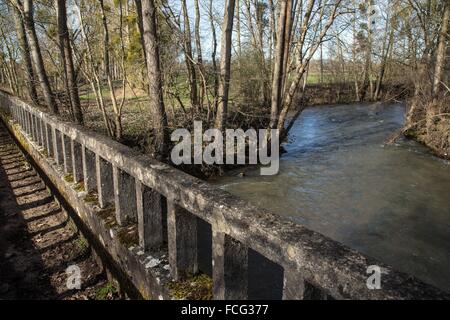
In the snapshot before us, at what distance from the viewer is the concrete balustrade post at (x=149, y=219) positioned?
308 centimetres

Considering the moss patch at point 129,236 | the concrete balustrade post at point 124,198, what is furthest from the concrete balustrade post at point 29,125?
the moss patch at point 129,236

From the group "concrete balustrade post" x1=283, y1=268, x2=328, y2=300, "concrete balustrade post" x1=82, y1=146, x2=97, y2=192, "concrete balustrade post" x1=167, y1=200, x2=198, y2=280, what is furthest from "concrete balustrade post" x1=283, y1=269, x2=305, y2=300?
"concrete balustrade post" x1=82, y1=146, x2=97, y2=192

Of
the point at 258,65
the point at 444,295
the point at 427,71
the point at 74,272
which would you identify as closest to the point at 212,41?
the point at 258,65

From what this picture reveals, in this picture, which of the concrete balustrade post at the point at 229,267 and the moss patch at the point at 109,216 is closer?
the concrete balustrade post at the point at 229,267

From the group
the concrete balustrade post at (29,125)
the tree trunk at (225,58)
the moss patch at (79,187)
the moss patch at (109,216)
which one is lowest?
the moss patch at (109,216)

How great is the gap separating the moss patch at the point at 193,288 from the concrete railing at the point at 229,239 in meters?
0.07

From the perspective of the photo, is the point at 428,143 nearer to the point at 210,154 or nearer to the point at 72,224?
the point at 210,154

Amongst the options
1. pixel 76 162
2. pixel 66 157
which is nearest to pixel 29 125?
pixel 66 157

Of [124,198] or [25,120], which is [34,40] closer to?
Result: [25,120]

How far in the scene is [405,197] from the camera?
9.86 meters

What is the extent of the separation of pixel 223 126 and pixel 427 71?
32.0 ft

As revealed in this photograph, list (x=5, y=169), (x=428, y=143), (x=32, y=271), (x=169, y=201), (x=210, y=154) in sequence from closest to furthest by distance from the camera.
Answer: (x=169, y=201)
(x=32, y=271)
(x=5, y=169)
(x=210, y=154)
(x=428, y=143)

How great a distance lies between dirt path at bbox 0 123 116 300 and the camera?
11.5 feet

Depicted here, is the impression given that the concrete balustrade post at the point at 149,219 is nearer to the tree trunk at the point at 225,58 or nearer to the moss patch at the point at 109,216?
the moss patch at the point at 109,216
